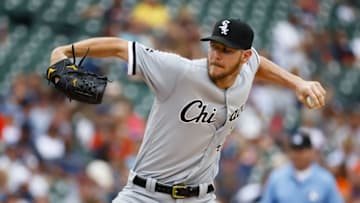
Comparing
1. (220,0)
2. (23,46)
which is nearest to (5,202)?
(23,46)

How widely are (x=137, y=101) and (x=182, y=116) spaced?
6184 millimetres

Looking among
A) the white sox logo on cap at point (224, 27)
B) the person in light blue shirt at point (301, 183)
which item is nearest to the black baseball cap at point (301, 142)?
the person in light blue shirt at point (301, 183)

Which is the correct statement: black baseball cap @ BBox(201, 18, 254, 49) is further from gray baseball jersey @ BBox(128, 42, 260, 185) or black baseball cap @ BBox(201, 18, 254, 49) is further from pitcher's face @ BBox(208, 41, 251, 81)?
gray baseball jersey @ BBox(128, 42, 260, 185)

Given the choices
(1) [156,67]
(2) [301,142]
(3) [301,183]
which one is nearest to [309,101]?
(1) [156,67]

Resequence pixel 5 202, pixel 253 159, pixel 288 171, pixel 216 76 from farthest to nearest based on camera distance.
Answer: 1. pixel 253 159
2. pixel 5 202
3. pixel 288 171
4. pixel 216 76

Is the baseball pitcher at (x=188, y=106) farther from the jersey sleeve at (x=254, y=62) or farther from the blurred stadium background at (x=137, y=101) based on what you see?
the blurred stadium background at (x=137, y=101)

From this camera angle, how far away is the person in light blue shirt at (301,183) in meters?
8.07

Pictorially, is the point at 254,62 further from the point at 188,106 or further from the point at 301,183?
the point at 301,183

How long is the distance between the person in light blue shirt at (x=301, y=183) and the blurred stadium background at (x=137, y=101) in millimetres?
1707

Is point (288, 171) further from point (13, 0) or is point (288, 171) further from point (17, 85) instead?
point (13, 0)

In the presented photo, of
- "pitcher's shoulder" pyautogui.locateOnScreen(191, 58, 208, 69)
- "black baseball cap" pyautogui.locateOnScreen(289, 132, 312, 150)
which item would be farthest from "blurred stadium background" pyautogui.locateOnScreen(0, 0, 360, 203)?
"pitcher's shoulder" pyautogui.locateOnScreen(191, 58, 208, 69)

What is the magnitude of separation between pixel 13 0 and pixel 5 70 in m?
1.69

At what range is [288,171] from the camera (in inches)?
325

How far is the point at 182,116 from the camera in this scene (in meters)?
5.79
